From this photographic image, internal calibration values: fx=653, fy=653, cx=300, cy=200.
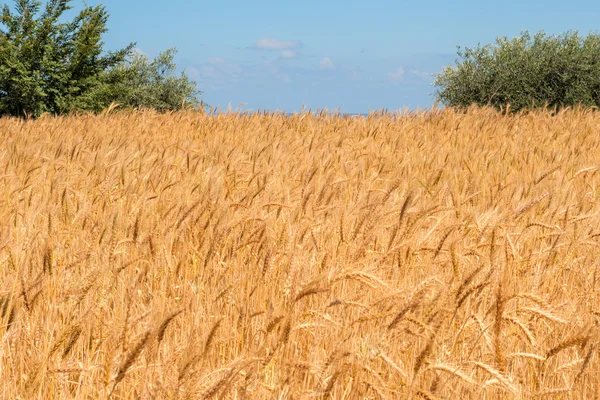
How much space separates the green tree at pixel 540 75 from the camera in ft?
68.5

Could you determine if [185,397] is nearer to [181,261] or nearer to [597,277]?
[181,261]

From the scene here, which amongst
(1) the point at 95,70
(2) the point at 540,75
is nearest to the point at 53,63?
(1) the point at 95,70

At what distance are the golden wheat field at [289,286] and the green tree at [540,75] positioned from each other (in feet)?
57.3

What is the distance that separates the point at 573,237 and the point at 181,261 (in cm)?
183

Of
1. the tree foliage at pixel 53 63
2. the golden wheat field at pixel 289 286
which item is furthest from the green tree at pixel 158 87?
the golden wheat field at pixel 289 286

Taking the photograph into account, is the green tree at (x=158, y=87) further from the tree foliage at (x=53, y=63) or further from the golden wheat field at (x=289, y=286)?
the golden wheat field at (x=289, y=286)

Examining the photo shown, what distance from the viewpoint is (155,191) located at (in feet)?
11.7

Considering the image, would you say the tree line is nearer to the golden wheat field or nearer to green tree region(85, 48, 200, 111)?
green tree region(85, 48, 200, 111)

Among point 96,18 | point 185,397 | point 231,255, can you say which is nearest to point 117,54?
point 96,18

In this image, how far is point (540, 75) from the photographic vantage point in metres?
21.0

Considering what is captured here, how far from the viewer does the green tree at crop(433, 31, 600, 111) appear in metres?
20.9

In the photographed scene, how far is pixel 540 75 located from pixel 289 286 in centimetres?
2075

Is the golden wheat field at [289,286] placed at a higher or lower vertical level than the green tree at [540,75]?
lower

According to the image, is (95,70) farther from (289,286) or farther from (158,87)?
(289,286)
